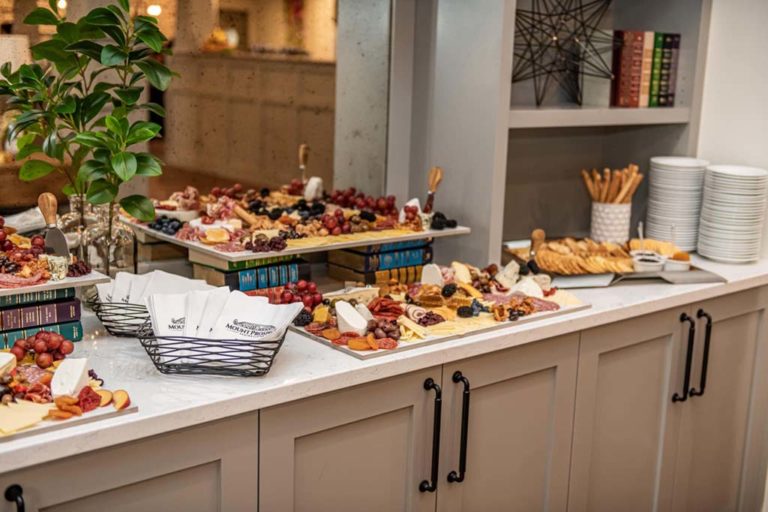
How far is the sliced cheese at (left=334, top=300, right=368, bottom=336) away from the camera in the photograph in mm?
1885

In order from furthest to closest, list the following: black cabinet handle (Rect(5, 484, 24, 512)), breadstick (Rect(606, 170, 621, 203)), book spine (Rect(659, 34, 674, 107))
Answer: book spine (Rect(659, 34, 674, 107)) → breadstick (Rect(606, 170, 621, 203)) → black cabinet handle (Rect(5, 484, 24, 512))

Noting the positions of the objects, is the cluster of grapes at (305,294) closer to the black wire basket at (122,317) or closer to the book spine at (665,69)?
the black wire basket at (122,317)

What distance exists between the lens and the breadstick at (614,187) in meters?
2.87

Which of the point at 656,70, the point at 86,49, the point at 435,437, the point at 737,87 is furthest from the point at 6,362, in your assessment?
the point at 737,87

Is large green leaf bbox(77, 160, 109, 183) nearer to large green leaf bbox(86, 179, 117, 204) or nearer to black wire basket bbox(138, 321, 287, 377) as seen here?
large green leaf bbox(86, 179, 117, 204)

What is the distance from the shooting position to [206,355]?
1638 mm

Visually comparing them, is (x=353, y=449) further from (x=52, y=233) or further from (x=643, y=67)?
(x=643, y=67)

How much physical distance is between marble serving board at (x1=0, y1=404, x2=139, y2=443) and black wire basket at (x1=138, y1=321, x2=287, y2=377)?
0.16m

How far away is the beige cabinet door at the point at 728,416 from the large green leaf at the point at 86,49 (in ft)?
5.46

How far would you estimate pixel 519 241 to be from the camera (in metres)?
3.04

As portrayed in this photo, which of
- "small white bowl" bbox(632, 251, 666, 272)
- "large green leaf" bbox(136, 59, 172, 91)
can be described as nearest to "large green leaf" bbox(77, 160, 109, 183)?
"large green leaf" bbox(136, 59, 172, 91)

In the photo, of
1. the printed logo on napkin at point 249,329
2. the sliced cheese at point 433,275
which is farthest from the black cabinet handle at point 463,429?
the printed logo on napkin at point 249,329

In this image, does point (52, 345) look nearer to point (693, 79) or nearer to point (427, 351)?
point (427, 351)

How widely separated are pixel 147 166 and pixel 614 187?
1557mm
